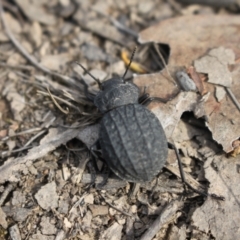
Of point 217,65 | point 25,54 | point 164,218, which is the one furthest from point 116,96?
point 25,54

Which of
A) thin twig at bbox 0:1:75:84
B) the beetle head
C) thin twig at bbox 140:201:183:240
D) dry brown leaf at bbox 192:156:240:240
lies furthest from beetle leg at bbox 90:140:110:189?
thin twig at bbox 0:1:75:84

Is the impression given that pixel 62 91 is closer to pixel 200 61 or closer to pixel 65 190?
pixel 65 190

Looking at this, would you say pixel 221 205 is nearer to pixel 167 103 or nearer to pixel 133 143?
pixel 133 143

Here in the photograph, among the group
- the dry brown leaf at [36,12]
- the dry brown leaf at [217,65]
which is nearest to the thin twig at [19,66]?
the dry brown leaf at [36,12]

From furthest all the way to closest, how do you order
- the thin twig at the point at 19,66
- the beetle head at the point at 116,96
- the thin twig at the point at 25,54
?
the thin twig at the point at 19,66
the thin twig at the point at 25,54
the beetle head at the point at 116,96

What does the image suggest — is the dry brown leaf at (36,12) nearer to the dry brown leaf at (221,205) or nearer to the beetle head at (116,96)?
the beetle head at (116,96)
